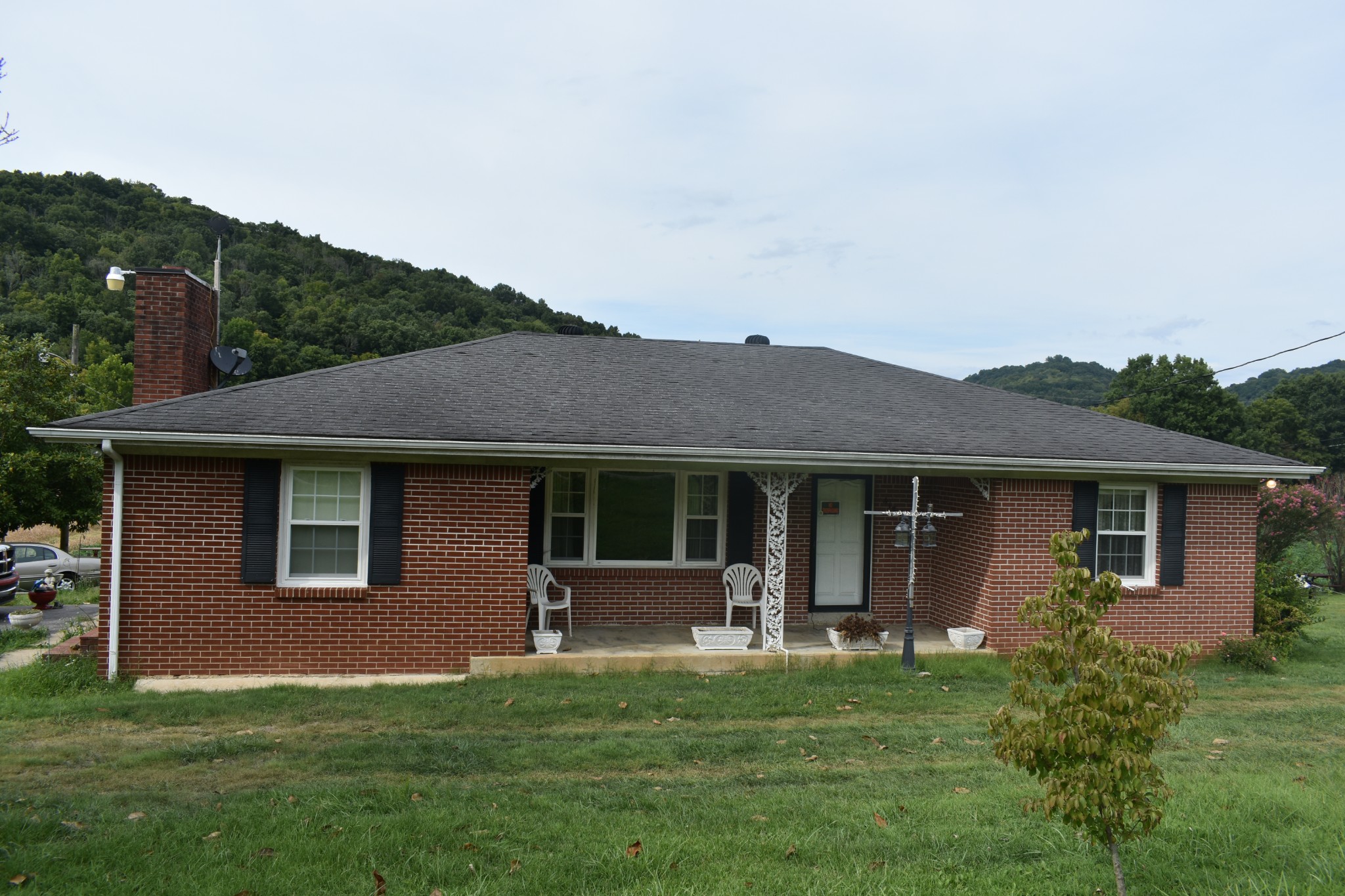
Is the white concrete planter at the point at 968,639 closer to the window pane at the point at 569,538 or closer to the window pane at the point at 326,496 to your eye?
the window pane at the point at 569,538

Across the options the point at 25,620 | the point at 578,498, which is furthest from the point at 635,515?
the point at 25,620

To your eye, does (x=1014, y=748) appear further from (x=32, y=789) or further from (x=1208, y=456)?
(x=1208, y=456)

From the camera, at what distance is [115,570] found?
8.77m

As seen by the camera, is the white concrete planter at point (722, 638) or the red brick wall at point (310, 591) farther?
the white concrete planter at point (722, 638)

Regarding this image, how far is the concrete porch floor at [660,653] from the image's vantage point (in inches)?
375

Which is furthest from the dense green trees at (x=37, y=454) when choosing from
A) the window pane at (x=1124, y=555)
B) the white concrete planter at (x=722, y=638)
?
the window pane at (x=1124, y=555)

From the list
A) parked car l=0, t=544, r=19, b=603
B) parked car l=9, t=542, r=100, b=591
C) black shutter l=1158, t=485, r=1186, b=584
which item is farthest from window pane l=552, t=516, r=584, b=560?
parked car l=9, t=542, r=100, b=591

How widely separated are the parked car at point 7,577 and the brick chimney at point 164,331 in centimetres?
765

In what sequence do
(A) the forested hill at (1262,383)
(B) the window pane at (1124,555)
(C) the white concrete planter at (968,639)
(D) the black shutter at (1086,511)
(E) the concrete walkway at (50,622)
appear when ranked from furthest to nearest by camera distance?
(A) the forested hill at (1262,383), (B) the window pane at (1124,555), (D) the black shutter at (1086,511), (C) the white concrete planter at (968,639), (E) the concrete walkway at (50,622)

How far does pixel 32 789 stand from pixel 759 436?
7.41 meters

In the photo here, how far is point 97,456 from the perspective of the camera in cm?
1959

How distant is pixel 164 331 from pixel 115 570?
3229mm

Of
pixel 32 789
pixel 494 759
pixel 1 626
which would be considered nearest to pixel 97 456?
pixel 1 626

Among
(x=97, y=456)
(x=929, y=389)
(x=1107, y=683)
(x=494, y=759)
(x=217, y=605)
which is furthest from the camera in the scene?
(x=97, y=456)
